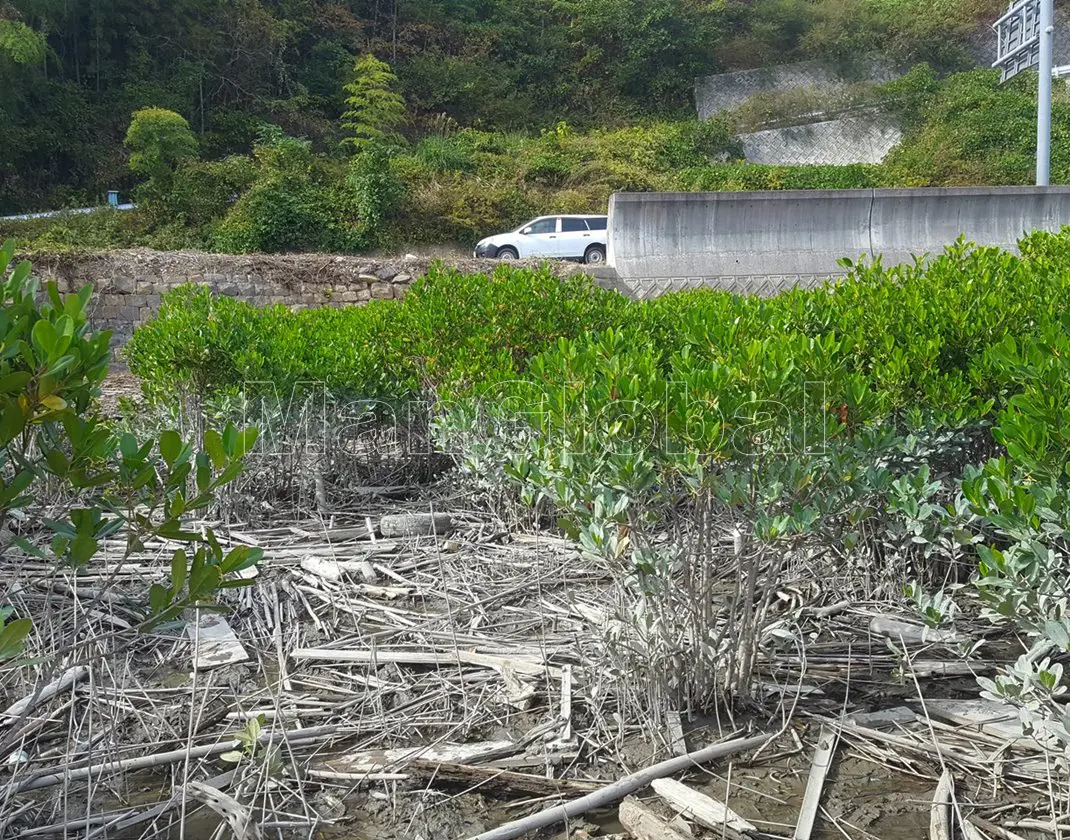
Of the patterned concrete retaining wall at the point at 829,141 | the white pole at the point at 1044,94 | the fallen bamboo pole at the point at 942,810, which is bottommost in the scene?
the fallen bamboo pole at the point at 942,810

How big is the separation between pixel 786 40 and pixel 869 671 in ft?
118

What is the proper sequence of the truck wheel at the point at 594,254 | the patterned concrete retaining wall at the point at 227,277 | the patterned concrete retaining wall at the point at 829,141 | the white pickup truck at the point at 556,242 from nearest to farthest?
the patterned concrete retaining wall at the point at 227,277 → the white pickup truck at the point at 556,242 → the truck wheel at the point at 594,254 → the patterned concrete retaining wall at the point at 829,141

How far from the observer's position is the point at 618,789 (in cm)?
257

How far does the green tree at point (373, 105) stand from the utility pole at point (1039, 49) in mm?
16099

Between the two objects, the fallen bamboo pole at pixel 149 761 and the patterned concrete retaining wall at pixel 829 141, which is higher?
the patterned concrete retaining wall at pixel 829 141

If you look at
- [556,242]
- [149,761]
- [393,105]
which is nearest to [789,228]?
[556,242]

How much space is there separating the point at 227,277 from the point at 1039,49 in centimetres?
1461

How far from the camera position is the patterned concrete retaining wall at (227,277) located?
536 inches

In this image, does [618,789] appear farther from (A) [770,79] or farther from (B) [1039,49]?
(A) [770,79]

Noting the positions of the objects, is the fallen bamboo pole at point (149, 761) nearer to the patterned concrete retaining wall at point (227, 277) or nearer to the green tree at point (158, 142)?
the patterned concrete retaining wall at point (227, 277)

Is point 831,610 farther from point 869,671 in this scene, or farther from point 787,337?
point 787,337

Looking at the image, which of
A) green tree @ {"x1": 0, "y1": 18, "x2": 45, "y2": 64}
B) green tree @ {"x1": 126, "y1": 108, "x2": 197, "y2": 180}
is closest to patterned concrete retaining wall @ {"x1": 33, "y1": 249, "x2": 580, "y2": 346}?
green tree @ {"x1": 126, "y1": 108, "x2": 197, "y2": 180}

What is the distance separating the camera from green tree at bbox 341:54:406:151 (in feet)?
87.1

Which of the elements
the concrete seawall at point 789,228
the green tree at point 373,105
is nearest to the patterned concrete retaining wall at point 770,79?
the green tree at point 373,105
